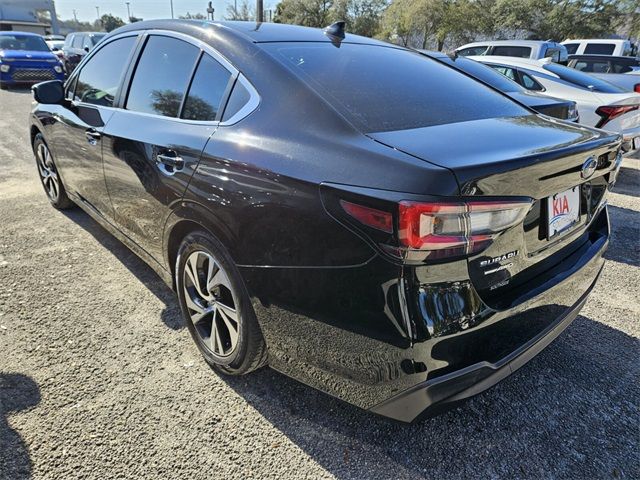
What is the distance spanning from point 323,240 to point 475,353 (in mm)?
A: 648

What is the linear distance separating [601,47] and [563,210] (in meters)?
17.4

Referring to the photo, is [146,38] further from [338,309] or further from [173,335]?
[338,309]

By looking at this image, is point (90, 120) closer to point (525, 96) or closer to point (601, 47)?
point (525, 96)

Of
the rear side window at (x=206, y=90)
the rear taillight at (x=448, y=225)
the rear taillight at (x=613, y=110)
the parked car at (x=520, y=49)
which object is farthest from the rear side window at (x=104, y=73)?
the parked car at (x=520, y=49)

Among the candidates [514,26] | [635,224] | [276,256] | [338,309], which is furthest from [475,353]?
[514,26]

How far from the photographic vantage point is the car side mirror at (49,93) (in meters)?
3.52

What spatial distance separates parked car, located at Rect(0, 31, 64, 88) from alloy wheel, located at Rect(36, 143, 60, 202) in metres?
11.5

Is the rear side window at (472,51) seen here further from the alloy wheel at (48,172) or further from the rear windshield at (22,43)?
the rear windshield at (22,43)

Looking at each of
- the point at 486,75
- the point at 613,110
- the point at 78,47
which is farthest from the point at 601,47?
the point at 78,47

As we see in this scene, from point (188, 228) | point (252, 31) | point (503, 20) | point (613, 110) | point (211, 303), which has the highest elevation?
point (503, 20)

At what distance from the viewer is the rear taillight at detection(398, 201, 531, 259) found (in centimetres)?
139

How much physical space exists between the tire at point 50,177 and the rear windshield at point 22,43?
41.5 feet

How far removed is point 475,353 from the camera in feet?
5.08

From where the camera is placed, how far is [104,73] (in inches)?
128
